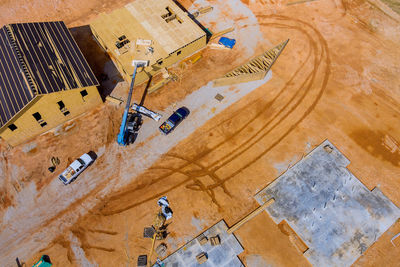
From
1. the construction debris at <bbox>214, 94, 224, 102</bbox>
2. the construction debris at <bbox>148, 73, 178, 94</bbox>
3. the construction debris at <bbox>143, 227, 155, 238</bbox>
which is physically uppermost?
the construction debris at <bbox>214, 94, 224, 102</bbox>

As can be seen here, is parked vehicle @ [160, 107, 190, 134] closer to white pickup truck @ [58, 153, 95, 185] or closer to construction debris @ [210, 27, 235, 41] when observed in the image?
white pickup truck @ [58, 153, 95, 185]

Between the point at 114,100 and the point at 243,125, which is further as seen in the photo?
the point at 114,100

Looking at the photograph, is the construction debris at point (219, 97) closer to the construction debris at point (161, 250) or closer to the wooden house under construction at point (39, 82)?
the wooden house under construction at point (39, 82)

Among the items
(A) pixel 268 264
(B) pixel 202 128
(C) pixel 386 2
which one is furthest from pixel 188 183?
(C) pixel 386 2

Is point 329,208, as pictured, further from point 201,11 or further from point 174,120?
point 201,11

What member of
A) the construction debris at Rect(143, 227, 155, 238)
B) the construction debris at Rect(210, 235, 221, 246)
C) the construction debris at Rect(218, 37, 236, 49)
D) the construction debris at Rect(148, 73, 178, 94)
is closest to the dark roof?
the construction debris at Rect(148, 73, 178, 94)

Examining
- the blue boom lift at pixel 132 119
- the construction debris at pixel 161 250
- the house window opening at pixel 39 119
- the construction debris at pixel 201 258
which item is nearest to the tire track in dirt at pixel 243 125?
the blue boom lift at pixel 132 119

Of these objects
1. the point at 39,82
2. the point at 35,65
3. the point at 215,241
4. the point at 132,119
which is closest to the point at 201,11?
the point at 132,119

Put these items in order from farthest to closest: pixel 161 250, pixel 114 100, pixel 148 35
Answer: pixel 148 35 < pixel 114 100 < pixel 161 250
